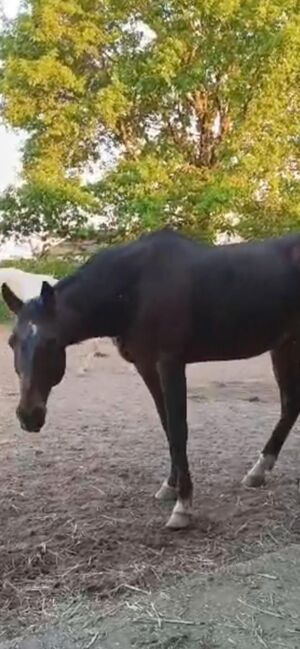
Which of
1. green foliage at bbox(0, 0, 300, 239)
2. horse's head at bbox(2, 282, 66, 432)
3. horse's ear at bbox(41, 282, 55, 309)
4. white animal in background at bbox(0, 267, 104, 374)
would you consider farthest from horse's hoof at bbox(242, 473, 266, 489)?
green foliage at bbox(0, 0, 300, 239)

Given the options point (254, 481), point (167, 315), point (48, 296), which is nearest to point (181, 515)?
point (254, 481)

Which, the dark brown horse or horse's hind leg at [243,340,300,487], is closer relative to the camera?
the dark brown horse

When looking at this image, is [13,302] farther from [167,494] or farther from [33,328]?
[167,494]

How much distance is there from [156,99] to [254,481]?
11.2m

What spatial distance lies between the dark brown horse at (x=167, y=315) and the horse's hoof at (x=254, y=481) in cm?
42

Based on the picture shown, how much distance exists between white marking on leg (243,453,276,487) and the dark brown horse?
434 millimetres

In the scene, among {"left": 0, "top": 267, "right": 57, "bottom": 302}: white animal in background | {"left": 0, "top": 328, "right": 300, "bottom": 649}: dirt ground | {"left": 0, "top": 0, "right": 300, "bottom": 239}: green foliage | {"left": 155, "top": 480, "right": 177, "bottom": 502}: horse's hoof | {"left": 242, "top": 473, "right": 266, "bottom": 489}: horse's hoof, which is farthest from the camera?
{"left": 0, "top": 0, "right": 300, "bottom": 239}: green foliage

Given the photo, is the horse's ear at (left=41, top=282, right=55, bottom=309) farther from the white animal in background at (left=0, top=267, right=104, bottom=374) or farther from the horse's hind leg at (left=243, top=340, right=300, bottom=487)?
the white animal in background at (left=0, top=267, right=104, bottom=374)

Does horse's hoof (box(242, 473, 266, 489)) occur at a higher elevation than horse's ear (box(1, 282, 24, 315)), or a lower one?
lower

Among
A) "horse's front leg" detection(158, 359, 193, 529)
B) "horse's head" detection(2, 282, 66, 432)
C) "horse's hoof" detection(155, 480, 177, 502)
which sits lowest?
"horse's hoof" detection(155, 480, 177, 502)

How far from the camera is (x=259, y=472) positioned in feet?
14.0

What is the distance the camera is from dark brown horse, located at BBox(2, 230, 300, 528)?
11.7 ft

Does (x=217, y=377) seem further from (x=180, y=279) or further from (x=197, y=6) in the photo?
(x=197, y=6)

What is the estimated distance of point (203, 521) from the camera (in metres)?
3.73
